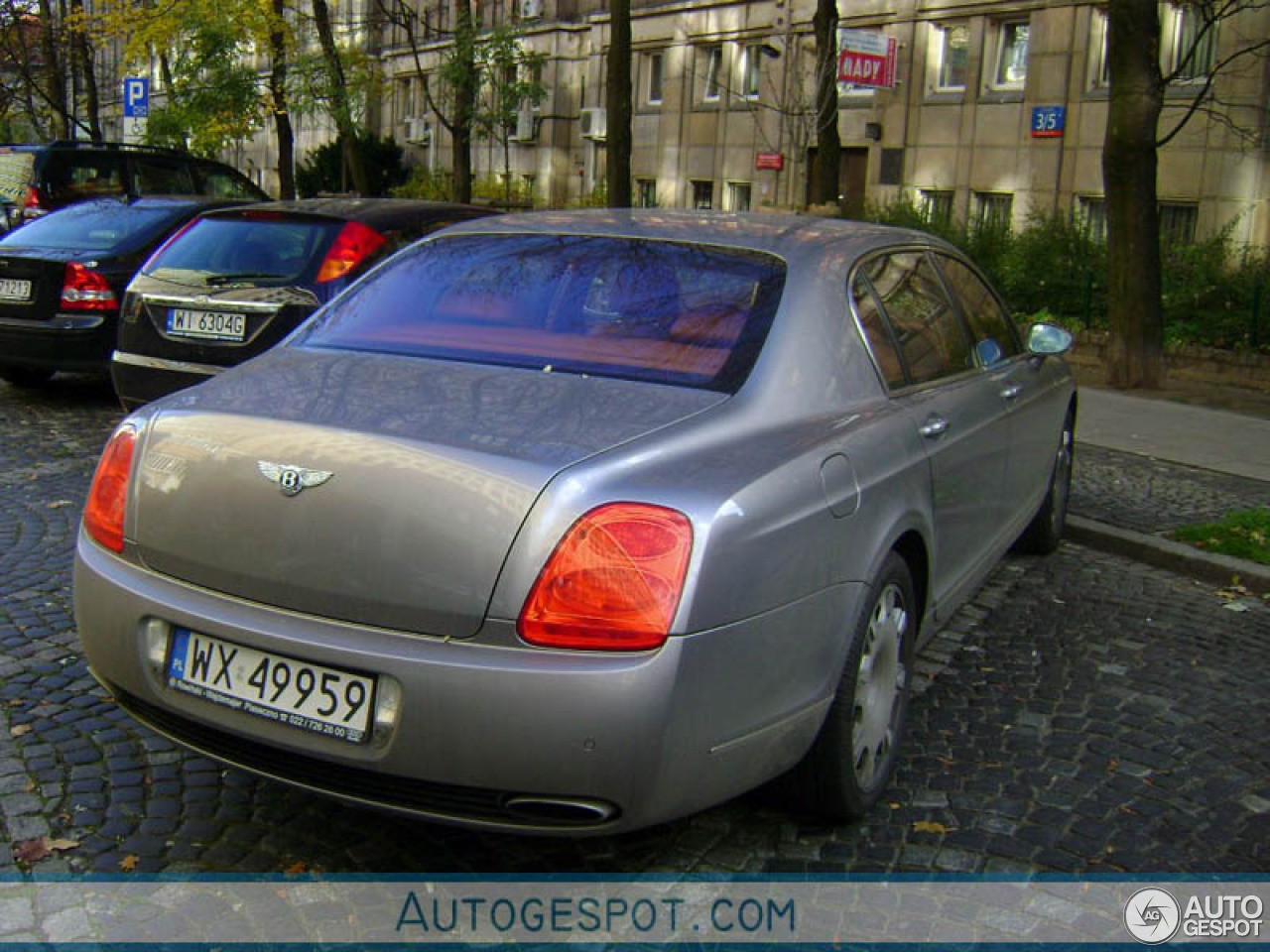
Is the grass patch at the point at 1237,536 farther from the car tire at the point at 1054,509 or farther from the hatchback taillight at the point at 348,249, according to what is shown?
the hatchback taillight at the point at 348,249

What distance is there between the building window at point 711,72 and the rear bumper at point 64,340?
23500mm

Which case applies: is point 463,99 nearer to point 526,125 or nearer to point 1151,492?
point 526,125

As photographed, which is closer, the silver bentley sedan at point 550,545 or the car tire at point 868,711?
the silver bentley sedan at point 550,545

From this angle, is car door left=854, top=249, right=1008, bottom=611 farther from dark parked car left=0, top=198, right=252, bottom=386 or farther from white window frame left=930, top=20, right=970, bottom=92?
white window frame left=930, top=20, right=970, bottom=92

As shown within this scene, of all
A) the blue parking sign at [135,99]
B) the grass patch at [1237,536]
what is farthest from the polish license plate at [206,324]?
the blue parking sign at [135,99]

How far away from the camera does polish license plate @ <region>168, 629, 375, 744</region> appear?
116 inches

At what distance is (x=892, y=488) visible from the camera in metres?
3.72

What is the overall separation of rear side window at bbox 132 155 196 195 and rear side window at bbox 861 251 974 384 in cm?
1196

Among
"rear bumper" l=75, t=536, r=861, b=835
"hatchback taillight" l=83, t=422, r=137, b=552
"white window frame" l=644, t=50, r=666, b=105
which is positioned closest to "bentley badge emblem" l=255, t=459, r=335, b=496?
"rear bumper" l=75, t=536, r=861, b=835

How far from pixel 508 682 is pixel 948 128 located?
24.1 metres

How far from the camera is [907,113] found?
85.6 feet

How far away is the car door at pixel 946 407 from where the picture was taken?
13.8 feet

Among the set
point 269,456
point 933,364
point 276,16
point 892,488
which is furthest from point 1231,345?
point 276,16

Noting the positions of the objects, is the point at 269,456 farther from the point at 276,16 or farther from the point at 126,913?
the point at 276,16
